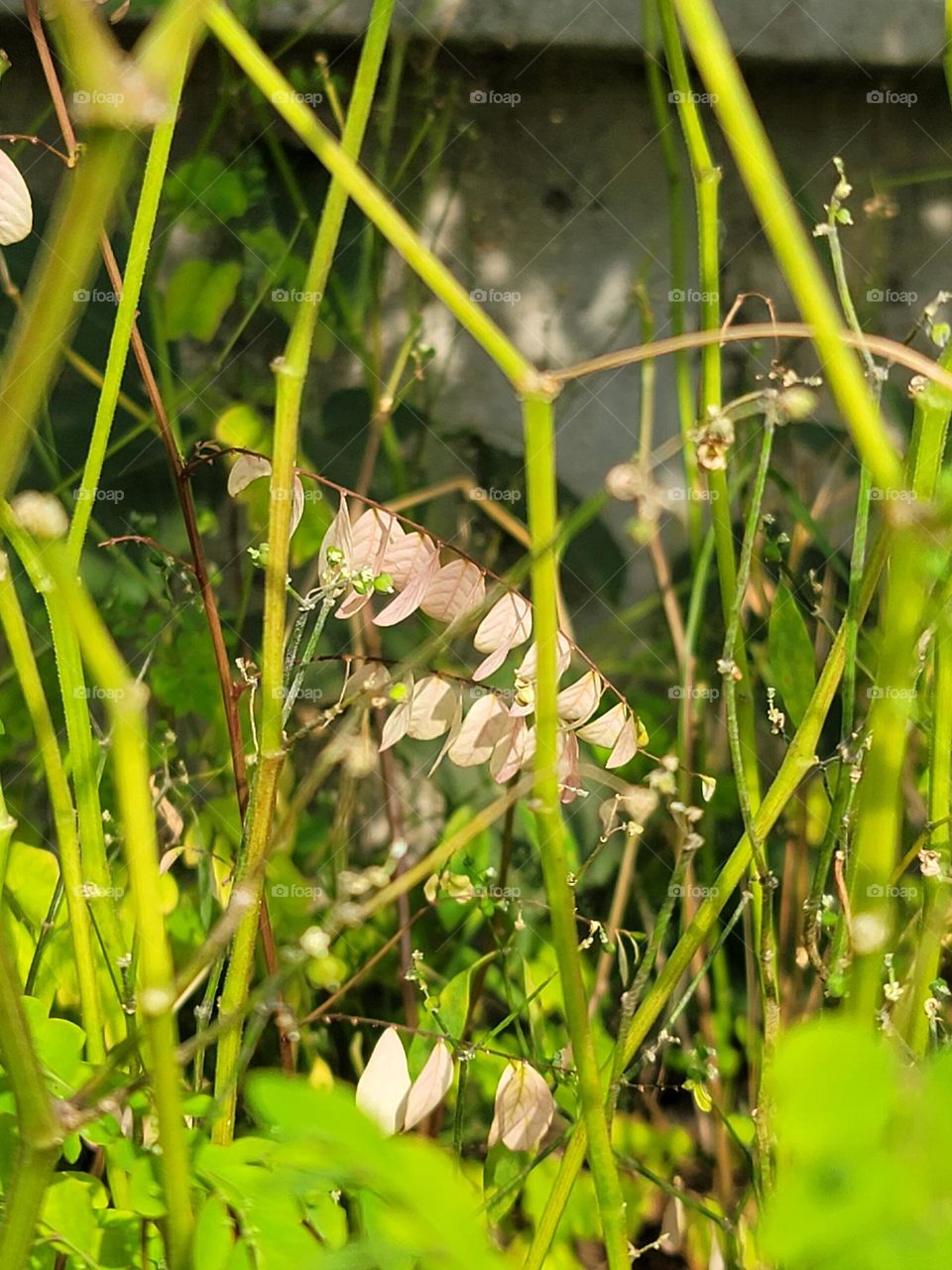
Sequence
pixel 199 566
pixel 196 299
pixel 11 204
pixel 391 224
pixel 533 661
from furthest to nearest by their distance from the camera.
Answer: pixel 196 299
pixel 199 566
pixel 533 661
pixel 11 204
pixel 391 224

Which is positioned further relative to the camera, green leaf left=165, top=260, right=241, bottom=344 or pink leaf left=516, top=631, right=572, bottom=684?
green leaf left=165, top=260, right=241, bottom=344

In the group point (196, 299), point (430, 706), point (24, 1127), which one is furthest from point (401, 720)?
point (196, 299)

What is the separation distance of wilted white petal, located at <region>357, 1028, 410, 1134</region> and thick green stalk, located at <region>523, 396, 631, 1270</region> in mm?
161

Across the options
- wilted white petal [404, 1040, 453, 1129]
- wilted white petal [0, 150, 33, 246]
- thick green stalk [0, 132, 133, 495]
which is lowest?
wilted white petal [404, 1040, 453, 1129]

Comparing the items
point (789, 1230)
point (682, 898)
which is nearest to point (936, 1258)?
point (789, 1230)

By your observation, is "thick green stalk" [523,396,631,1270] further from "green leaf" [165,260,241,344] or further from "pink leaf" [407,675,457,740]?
"green leaf" [165,260,241,344]

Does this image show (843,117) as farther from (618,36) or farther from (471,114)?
(471,114)

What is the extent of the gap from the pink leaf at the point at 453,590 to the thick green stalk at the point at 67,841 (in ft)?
0.83

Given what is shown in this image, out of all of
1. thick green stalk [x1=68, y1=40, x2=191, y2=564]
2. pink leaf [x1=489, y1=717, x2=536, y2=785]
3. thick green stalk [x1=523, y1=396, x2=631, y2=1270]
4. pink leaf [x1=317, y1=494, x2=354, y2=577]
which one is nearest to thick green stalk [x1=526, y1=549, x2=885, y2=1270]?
thick green stalk [x1=523, y1=396, x2=631, y2=1270]

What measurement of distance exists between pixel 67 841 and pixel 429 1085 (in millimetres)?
284

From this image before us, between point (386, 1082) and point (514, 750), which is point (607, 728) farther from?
point (386, 1082)

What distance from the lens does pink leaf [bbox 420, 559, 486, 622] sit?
0.70 meters

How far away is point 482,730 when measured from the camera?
72 centimetres

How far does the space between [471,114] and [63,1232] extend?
1324mm
